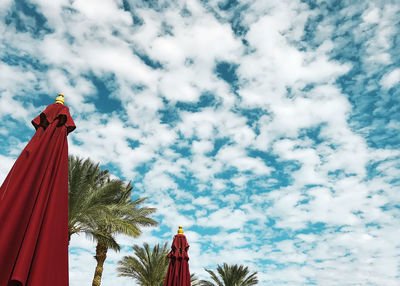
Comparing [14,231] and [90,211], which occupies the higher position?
[90,211]

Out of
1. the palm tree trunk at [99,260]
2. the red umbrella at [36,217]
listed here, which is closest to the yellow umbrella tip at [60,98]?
the red umbrella at [36,217]

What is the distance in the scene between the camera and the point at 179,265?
34.1ft

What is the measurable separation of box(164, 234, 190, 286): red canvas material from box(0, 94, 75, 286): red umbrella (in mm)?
7474

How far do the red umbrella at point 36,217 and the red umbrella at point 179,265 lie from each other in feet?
24.5

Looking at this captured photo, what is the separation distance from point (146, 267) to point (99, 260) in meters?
7.20

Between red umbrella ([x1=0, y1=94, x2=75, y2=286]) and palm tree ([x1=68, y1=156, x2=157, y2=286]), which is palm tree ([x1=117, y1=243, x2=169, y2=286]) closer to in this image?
palm tree ([x1=68, y1=156, x2=157, y2=286])

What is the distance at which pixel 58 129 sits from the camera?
4.24 m

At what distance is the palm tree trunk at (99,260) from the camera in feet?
52.1

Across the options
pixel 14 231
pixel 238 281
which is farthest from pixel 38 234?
pixel 238 281

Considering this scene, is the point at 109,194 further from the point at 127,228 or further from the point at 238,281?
the point at 238,281

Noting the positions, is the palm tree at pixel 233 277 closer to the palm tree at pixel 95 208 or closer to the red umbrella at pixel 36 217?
the palm tree at pixel 95 208

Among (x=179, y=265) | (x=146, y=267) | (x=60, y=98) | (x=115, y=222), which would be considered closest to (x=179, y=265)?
(x=179, y=265)

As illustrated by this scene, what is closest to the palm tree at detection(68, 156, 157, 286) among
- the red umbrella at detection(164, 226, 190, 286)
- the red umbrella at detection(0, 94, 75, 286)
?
the red umbrella at detection(164, 226, 190, 286)

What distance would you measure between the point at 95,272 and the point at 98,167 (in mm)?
5834
